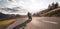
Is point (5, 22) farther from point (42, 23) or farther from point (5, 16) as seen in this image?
point (42, 23)

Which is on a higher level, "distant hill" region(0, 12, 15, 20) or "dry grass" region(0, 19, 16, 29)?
"distant hill" region(0, 12, 15, 20)

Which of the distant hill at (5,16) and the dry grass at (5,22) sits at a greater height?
the distant hill at (5,16)

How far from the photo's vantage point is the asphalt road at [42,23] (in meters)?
1.55

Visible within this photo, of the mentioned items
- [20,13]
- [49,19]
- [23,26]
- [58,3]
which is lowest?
[23,26]

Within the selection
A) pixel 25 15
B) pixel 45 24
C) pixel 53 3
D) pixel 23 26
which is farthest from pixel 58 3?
pixel 23 26

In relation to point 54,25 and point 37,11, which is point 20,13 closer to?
point 37,11

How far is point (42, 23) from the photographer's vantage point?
1.57 meters

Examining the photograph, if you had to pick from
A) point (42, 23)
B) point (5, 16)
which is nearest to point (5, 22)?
point (5, 16)

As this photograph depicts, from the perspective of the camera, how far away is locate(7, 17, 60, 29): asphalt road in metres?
1.55

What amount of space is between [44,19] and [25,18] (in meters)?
0.32

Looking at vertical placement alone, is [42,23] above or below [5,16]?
below

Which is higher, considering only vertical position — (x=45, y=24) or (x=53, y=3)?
(x=53, y=3)

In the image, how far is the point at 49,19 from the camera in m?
1.58

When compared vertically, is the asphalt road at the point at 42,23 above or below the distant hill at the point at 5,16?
below
